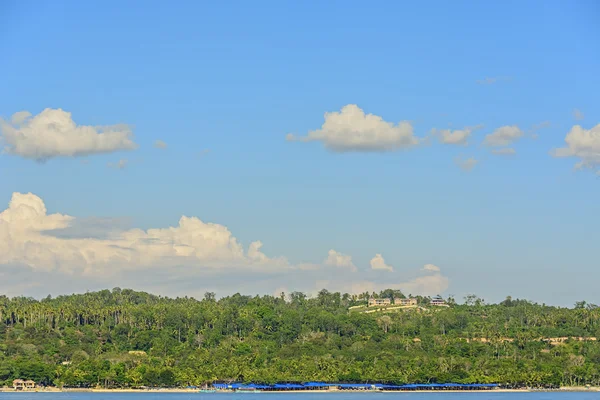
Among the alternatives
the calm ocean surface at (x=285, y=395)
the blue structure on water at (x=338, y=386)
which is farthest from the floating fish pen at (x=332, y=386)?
the calm ocean surface at (x=285, y=395)

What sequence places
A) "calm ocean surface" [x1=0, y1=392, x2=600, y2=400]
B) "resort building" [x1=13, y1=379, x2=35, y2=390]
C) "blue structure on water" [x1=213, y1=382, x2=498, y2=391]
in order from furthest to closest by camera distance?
1. "blue structure on water" [x1=213, y1=382, x2=498, y2=391]
2. "resort building" [x1=13, y1=379, x2=35, y2=390]
3. "calm ocean surface" [x1=0, y1=392, x2=600, y2=400]

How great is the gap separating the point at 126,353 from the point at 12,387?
1028 inches

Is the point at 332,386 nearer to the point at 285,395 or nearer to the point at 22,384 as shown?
the point at 285,395

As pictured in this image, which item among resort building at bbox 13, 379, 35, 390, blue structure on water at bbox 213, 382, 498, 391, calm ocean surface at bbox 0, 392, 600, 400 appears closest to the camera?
calm ocean surface at bbox 0, 392, 600, 400

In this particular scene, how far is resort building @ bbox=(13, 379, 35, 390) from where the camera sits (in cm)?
17171

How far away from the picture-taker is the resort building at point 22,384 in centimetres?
17171

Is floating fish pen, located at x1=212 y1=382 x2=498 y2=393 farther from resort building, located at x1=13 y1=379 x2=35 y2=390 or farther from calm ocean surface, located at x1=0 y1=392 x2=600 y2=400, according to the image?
resort building, located at x1=13 y1=379 x2=35 y2=390

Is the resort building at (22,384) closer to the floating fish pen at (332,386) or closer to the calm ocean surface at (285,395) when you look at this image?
the calm ocean surface at (285,395)

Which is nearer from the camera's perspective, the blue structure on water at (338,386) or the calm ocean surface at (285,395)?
the calm ocean surface at (285,395)

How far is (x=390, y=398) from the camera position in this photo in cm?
16688

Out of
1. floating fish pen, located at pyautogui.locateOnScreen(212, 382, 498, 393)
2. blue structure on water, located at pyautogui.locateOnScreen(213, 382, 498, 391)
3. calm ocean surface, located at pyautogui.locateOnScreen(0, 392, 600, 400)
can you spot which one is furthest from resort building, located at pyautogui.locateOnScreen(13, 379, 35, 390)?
blue structure on water, located at pyautogui.locateOnScreen(213, 382, 498, 391)

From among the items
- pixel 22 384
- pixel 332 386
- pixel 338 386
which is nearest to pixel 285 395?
pixel 332 386

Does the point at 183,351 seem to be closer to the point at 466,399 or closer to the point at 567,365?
the point at 466,399

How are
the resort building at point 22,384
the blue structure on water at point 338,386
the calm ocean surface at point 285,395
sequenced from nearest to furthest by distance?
1. the calm ocean surface at point 285,395
2. the resort building at point 22,384
3. the blue structure on water at point 338,386
